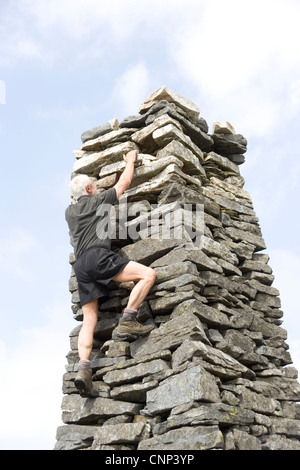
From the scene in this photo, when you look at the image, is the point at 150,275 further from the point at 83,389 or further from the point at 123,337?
the point at 83,389

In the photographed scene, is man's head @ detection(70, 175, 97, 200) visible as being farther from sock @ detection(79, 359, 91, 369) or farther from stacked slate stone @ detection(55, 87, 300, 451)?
sock @ detection(79, 359, 91, 369)

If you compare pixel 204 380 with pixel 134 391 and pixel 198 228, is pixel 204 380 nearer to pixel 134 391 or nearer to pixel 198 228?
pixel 134 391

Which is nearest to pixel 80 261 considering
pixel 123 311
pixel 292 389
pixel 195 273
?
pixel 123 311

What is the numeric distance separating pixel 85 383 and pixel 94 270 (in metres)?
1.39

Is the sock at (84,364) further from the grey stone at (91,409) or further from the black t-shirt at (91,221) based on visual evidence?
the black t-shirt at (91,221)

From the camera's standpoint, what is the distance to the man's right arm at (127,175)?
6.78m

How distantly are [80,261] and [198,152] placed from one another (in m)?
2.84

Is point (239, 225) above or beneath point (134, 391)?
above

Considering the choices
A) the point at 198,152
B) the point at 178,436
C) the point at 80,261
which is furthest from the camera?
the point at 198,152

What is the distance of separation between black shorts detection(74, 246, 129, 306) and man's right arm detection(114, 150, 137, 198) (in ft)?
2.93

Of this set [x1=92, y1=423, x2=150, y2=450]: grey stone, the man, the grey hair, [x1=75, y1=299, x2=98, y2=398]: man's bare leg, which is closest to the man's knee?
the man

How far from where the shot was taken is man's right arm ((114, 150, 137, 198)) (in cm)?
678

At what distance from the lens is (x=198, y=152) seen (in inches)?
315

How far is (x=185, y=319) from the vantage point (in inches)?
225
